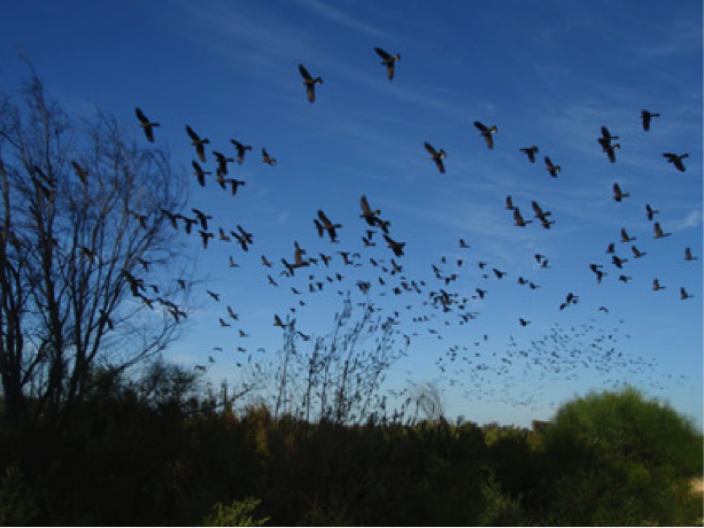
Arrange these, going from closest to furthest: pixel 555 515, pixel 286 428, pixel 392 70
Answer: pixel 555 515 < pixel 286 428 < pixel 392 70

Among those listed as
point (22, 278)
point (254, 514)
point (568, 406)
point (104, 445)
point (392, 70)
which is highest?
point (392, 70)

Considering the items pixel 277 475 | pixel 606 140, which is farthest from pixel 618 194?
pixel 277 475

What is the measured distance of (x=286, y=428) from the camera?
7.60 m

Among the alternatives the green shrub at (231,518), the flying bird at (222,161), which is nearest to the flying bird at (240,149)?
the flying bird at (222,161)

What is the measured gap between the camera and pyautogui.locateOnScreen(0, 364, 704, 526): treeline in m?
6.01

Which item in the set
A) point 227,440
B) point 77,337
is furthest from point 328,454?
point 77,337

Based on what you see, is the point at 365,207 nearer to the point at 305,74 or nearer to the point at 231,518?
the point at 305,74

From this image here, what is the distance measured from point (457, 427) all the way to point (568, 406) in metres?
4.59

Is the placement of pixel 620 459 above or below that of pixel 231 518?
above

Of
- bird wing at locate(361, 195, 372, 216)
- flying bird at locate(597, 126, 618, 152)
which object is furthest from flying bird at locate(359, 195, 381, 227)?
flying bird at locate(597, 126, 618, 152)

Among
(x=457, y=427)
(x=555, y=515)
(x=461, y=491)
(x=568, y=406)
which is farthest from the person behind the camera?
(x=568, y=406)

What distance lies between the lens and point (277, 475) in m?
7.02

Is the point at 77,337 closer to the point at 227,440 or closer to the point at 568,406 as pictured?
the point at 227,440

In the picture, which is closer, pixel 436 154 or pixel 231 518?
pixel 231 518
